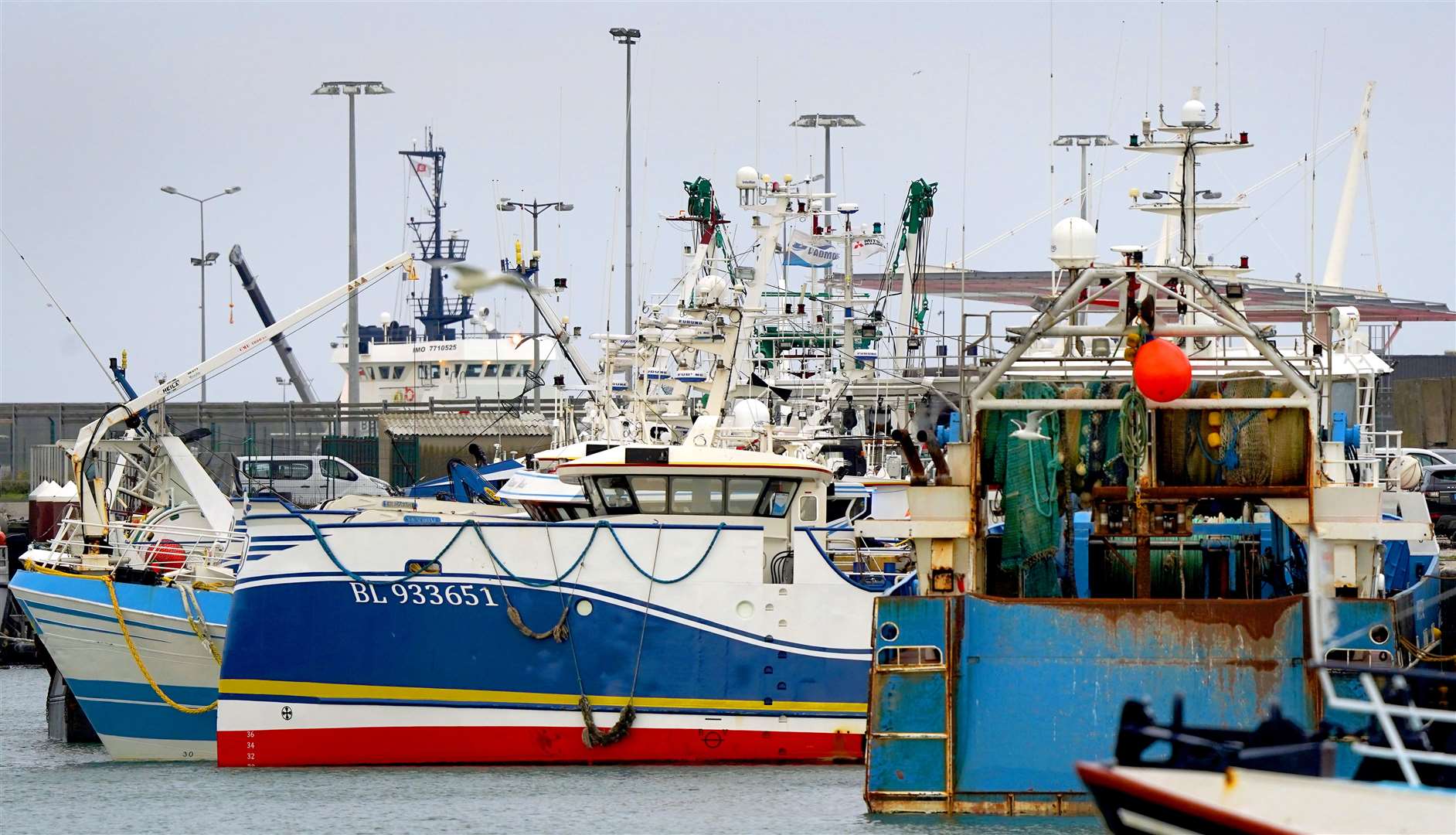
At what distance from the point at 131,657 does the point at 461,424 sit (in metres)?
28.1

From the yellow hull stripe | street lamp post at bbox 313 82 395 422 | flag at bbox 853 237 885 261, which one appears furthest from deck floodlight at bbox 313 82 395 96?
the yellow hull stripe

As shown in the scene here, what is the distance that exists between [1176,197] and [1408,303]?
33.4 m

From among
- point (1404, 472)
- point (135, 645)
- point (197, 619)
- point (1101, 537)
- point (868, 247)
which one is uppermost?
point (868, 247)

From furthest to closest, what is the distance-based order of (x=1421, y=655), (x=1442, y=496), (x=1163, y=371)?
(x=1442, y=496) < (x=1421, y=655) < (x=1163, y=371)

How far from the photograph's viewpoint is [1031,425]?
16234 mm

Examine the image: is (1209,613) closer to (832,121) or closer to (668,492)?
(668,492)

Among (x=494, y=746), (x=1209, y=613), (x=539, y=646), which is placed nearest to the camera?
(x=1209, y=613)

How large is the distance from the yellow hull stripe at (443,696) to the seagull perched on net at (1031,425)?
5.28 metres

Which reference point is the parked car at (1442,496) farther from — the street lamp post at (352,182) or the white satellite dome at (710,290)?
the street lamp post at (352,182)

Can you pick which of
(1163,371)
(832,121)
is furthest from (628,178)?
(1163,371)

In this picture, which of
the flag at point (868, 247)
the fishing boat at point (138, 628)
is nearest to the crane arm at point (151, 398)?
the fishing boat at point (138, 628)

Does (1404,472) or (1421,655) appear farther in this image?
(1404,472)

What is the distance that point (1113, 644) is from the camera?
607 inches

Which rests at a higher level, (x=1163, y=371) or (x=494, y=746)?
(x=1163, y=371)
